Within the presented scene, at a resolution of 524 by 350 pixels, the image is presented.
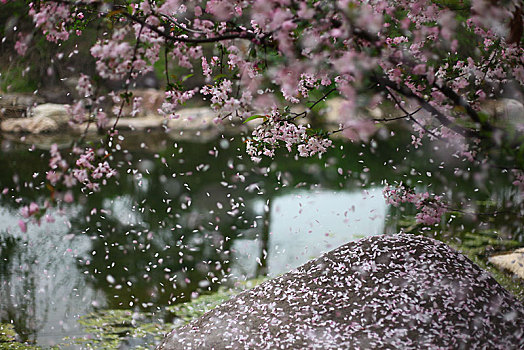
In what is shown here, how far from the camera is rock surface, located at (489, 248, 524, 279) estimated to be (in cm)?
503

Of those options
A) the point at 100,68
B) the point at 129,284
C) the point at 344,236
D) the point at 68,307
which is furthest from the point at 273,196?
the point at 100,68

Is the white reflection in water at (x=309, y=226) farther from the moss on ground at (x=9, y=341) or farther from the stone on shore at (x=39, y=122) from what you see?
the stone on shore at (x=39, y=122)

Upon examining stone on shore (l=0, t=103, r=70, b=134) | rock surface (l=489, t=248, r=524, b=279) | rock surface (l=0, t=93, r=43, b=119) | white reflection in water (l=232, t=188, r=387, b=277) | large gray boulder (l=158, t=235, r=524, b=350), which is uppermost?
rock surface (l=0, t=93, r=43, b=119)

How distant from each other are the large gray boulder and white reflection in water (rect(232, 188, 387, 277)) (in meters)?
1.93

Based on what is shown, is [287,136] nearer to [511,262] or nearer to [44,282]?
[511,262]

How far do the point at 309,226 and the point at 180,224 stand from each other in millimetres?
1969

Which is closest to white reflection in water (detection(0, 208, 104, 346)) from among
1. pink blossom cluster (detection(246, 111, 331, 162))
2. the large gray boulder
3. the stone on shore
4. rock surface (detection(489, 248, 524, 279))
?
the large gray boulder

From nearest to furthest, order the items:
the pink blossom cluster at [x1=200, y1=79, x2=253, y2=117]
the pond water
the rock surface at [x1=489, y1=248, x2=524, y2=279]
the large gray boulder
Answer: the pink blossom cluster at [x1=200, y1=79, x2=253, y2=117] → the large gray boulder → the rock surface at [x1=489, y1=248, x2=524, y2=279] → the pond water

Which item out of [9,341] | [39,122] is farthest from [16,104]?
[9,341]

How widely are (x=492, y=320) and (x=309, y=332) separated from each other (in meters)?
1.21

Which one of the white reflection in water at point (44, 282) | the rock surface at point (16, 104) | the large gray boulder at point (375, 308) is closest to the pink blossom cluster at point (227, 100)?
the large gray boulder at point (375, 308)

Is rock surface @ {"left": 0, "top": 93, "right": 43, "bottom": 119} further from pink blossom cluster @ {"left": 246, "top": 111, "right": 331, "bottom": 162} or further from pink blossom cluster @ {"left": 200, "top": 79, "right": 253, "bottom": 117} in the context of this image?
pink blossom cluster @ {"left": 200, "top": 79, "right": 253, "bottom": 117}

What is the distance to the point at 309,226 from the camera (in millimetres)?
7277

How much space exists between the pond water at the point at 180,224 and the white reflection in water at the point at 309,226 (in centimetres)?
2
